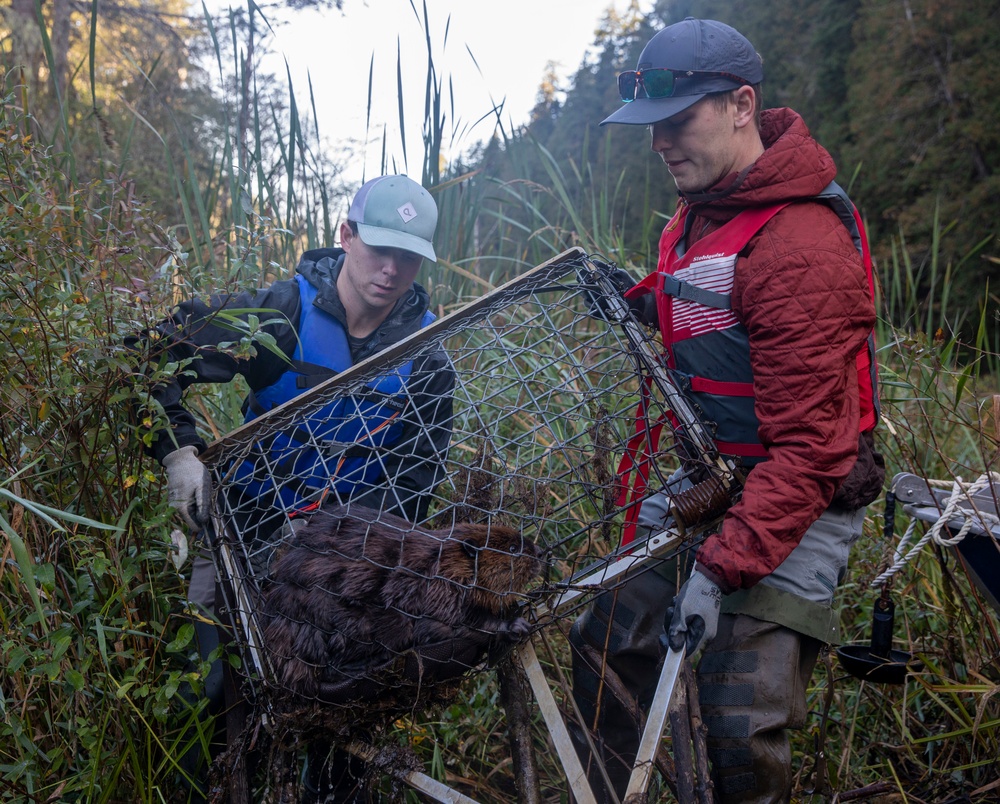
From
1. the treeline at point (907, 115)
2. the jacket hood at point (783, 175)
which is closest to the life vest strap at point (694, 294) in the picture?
the jacket hood at point (783, 175)

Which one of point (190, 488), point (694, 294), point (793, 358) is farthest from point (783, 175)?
point (190, 488)

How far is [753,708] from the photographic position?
6.63 feet

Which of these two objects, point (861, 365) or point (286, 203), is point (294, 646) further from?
point (286, 203)

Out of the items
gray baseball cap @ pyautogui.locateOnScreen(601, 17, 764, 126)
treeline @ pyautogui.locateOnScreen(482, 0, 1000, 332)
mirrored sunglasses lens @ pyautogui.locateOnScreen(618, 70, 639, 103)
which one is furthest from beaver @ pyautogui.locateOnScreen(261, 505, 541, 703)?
treeline @ pyautogui.locateOnScreen(482, 0, 1000, 332)

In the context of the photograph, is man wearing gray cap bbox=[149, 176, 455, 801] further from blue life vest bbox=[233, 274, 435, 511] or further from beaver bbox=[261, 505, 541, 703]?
beaver bbox=[261, 505, 541, 703]

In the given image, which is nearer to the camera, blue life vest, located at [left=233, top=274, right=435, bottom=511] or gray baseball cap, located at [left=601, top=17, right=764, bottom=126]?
gray baseball cap, located at [left=601, top=17, right=764, bottom=126]

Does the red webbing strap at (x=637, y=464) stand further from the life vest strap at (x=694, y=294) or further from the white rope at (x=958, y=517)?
the white rope at (x=958, y=517)

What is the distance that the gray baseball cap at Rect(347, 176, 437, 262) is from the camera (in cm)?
272

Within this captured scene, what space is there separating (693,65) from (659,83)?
93mm

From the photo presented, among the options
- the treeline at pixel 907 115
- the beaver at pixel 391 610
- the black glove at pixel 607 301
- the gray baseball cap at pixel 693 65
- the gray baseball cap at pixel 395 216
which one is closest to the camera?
the beaver at pixel 391 610

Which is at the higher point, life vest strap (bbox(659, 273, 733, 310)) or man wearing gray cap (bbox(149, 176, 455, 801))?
life vest strap (bbox(659, 273, 733, 310))

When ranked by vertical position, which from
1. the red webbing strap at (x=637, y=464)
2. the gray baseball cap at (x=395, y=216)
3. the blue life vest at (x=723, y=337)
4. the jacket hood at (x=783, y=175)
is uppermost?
the jacket hood at (x=783, y=175)

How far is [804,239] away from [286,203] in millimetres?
2363

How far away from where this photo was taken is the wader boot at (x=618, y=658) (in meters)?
2.36
